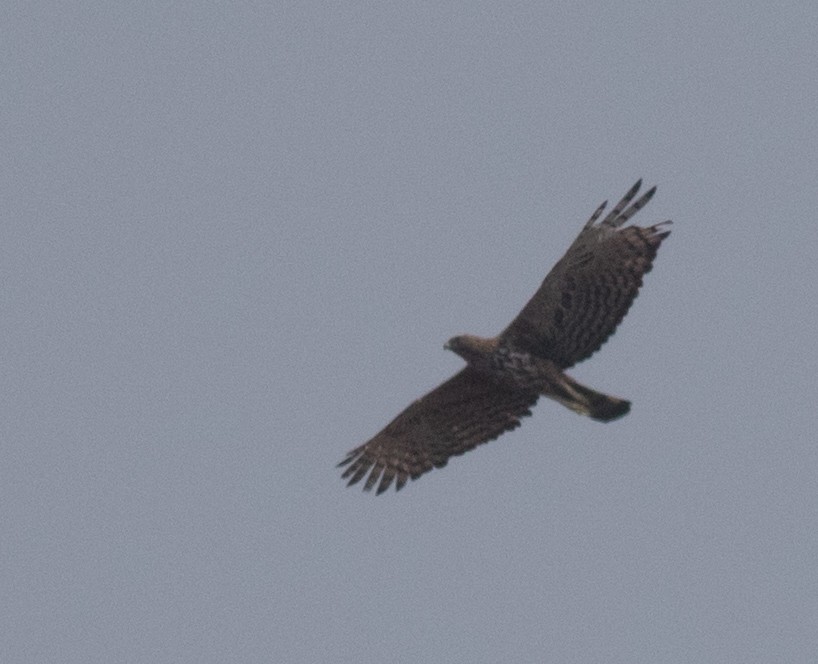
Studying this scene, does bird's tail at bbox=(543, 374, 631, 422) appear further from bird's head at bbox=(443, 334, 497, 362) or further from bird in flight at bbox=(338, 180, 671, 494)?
bird's head at bbox=(443, 334, 497, 362)

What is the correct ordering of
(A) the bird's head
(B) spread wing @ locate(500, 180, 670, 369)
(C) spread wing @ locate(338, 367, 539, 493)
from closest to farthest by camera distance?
(B) spread wing @ locate(500, 180, 670, 369), (A) the bird's head, (C) spread wing @ locate(338, 367, 539, 493)

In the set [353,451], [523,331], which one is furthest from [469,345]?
[353,451]

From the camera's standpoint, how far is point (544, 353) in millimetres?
17578

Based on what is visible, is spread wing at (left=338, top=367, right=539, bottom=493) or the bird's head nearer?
the bird's head

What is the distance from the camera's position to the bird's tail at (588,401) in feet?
56.7

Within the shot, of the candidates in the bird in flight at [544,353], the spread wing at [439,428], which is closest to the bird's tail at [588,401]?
the bird in flight at [544,353]

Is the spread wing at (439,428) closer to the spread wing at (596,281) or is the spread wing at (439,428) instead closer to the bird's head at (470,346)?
the bird's head at (470,346)

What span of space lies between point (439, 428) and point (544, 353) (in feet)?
4.75

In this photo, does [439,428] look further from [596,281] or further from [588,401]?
[596,281]

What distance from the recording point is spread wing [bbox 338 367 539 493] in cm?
1823

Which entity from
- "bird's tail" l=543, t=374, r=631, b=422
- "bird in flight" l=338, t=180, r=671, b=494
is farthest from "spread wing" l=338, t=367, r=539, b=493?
"bird's tail" l=543, t=374, r=631, b=422

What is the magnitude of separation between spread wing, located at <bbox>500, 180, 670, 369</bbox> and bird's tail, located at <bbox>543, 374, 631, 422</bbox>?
0.31m

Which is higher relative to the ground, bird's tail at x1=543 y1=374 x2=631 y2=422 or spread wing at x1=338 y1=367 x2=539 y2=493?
bird's tail at x1=543 y1=374 x2=631 y2=422

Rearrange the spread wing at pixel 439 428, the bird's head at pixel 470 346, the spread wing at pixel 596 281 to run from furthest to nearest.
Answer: the spread wing at pixel 439 428
the bird's head at pixel 470 346
the spread wing at pixel 596 281
